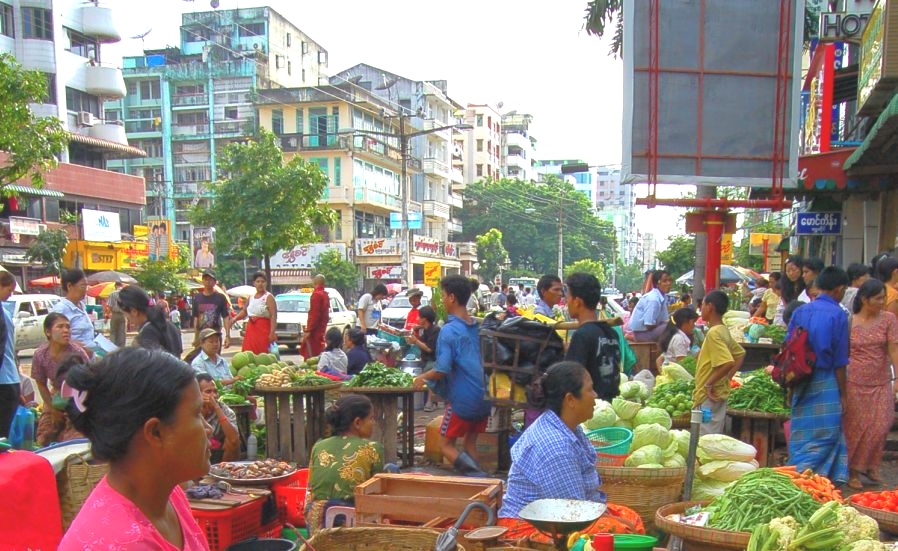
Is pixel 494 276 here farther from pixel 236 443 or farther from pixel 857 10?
pixel 236 443

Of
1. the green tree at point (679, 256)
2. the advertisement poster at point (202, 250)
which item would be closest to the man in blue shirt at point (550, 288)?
the green tree at point (679, 256)

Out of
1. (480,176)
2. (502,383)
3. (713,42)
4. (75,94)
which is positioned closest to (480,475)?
(502,383)

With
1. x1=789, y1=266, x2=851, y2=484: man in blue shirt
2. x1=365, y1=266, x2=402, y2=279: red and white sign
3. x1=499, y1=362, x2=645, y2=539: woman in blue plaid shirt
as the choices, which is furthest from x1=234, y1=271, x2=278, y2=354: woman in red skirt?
x1=365, y1=266, x2=402, y2=279: red and white sign

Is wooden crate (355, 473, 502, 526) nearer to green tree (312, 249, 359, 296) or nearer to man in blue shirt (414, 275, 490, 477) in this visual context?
man in blue shirt (414, 275, 490, 477)

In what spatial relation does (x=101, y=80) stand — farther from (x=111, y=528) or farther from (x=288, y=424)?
(x=111, y=528)

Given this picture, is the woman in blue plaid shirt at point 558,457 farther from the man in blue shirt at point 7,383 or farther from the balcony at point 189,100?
the balcony at point 189,100

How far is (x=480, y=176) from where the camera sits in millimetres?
73375

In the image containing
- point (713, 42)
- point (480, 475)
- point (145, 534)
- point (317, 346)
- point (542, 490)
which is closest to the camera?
point (145, 534)

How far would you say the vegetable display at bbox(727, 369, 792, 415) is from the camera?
6.79 m

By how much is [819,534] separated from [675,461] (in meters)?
2.37

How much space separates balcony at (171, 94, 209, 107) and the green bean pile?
51.2 meters

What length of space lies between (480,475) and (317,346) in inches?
258

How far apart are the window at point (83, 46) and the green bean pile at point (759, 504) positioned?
37.4 m

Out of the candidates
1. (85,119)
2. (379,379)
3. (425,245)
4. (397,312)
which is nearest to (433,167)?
(425,245)
